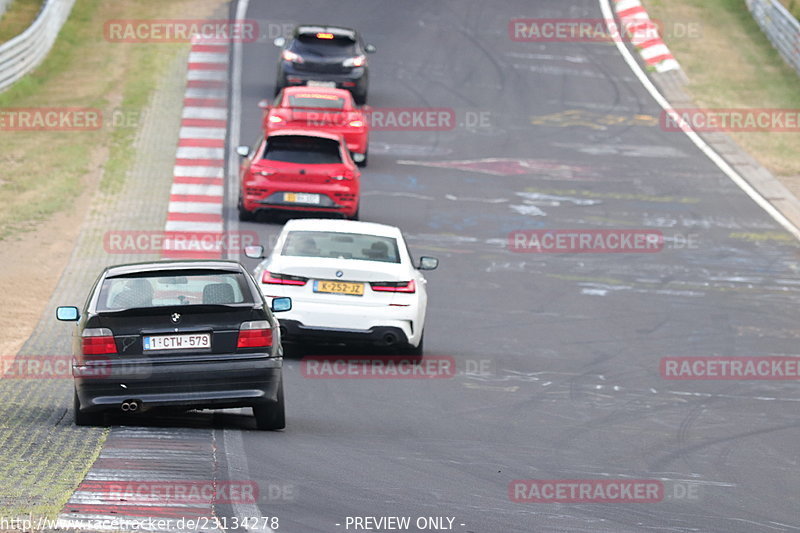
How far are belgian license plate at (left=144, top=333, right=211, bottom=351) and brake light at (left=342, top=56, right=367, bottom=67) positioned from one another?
21.7 meters

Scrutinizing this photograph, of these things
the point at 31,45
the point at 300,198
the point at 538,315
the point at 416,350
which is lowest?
the point at 538,315

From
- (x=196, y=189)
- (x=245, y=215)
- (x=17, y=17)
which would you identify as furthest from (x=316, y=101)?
(x=17, y=17)

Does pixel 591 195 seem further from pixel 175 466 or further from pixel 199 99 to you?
pixel 175 466

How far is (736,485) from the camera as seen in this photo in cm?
1096

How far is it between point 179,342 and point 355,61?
863 inches

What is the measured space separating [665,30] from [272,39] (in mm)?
11369

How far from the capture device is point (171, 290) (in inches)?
437

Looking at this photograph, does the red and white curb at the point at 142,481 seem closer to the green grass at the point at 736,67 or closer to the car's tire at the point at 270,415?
the car's tire at the point at 270,415

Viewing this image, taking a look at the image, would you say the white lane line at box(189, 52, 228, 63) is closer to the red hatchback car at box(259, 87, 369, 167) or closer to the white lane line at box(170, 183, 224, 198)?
the red hatchback car at box(259, 87, 369, 167)

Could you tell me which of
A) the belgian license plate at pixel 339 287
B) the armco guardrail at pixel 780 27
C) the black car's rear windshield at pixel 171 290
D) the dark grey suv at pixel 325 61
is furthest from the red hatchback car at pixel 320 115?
the black car's rear windshield at pixel 171 290

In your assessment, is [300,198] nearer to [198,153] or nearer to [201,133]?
[198,153]

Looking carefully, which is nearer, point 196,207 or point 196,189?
point 196,207

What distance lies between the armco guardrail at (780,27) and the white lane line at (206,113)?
15.6 metres

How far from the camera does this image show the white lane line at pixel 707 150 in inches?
1061
